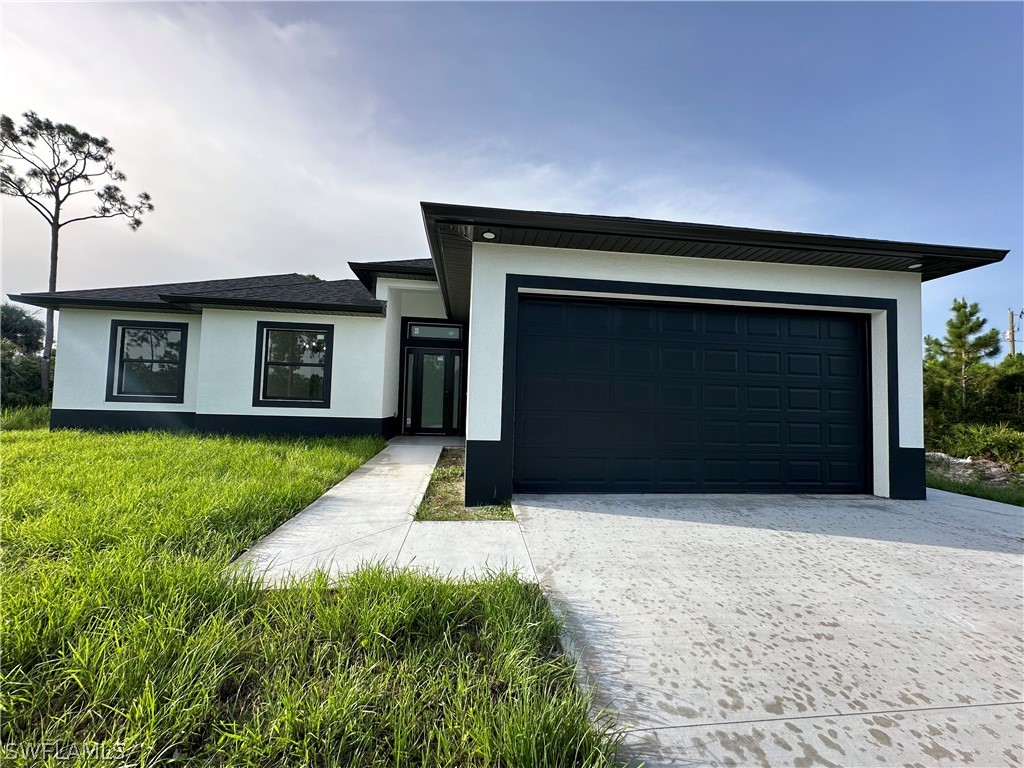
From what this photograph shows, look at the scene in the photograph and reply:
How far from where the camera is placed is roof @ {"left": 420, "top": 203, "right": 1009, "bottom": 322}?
425 centimetres

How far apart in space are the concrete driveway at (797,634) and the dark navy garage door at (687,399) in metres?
1.04

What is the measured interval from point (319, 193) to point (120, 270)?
26.6 feet

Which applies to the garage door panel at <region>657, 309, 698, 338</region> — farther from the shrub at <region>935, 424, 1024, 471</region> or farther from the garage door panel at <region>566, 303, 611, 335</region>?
the shrub at <region>935, 424, 1024, 471</region>

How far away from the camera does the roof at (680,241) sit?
4246 millimetres

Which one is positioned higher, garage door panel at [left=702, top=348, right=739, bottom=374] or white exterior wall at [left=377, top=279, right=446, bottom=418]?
white exterior wall at [left=377, top=279, right=446, bottom=418]

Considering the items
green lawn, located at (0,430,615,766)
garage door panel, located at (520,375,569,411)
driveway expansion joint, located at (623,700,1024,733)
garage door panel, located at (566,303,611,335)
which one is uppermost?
garage door panel, located at (566,303,611,335)

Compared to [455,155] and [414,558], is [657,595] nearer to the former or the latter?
[414,558]

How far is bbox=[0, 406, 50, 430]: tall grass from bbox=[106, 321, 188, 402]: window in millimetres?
2694

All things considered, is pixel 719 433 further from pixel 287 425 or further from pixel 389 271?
pixel 287 425

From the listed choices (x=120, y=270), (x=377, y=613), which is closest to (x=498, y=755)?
(x=377, y=613)

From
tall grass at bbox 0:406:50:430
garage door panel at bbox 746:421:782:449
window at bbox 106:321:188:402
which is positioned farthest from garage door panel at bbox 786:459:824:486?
tall grass at bbox 0:406:50:430

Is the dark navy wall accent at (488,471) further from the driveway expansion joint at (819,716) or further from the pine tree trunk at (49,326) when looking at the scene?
the pine tree trunk at (49,326)

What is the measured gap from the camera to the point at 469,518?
4.10m

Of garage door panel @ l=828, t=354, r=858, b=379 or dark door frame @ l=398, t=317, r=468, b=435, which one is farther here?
dark door frame @ l=398, t=317, r=468, b=435
